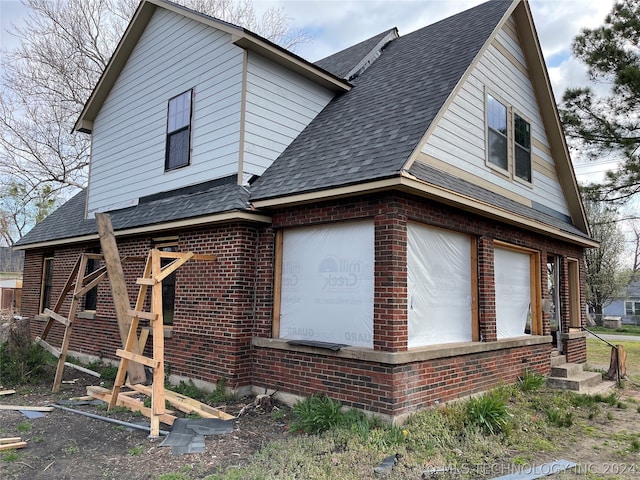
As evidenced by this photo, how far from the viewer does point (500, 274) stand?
9086 mm

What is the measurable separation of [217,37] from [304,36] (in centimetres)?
1774

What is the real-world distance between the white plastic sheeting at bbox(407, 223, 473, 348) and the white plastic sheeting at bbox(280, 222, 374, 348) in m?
0.64

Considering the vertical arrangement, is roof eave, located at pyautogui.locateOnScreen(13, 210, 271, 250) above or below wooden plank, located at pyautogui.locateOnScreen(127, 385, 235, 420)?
above

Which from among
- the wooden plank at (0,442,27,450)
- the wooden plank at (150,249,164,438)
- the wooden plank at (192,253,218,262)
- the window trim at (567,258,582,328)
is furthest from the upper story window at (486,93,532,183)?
the wooden plank at (0,442,27,450)

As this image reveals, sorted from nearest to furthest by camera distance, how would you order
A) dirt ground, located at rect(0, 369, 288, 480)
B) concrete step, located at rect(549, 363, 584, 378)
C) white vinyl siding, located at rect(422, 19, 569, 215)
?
dirt ground, located at rect(0, 369, 288, 480), white vinyl siding, located at rect(422, 19, 569, 215), concrete step, located at rect(549, 363, 584, 378)

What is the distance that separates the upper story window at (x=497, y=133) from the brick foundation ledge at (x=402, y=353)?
3551 mm

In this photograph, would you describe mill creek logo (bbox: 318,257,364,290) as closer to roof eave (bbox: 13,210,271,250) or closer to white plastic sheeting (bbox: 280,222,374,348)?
white plastic sheeting (bbox: 280,222,374,348)

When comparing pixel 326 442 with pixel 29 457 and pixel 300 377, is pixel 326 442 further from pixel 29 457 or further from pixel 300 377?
pixel 29 457

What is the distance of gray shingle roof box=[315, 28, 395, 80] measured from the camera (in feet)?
38.4

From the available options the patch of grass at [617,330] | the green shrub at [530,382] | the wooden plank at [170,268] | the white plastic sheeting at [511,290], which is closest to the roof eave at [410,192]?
the white plastic sheeting at [511,290]

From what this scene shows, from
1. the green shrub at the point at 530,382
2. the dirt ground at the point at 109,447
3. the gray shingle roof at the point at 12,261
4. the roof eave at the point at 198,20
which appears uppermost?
the roof eave at the point at 198,20

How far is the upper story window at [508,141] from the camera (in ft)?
30.7

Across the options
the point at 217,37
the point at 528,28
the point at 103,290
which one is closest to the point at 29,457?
the point at 103,290

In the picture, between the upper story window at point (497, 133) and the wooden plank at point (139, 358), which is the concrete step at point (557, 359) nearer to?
the upper story window at point (497, 133)
